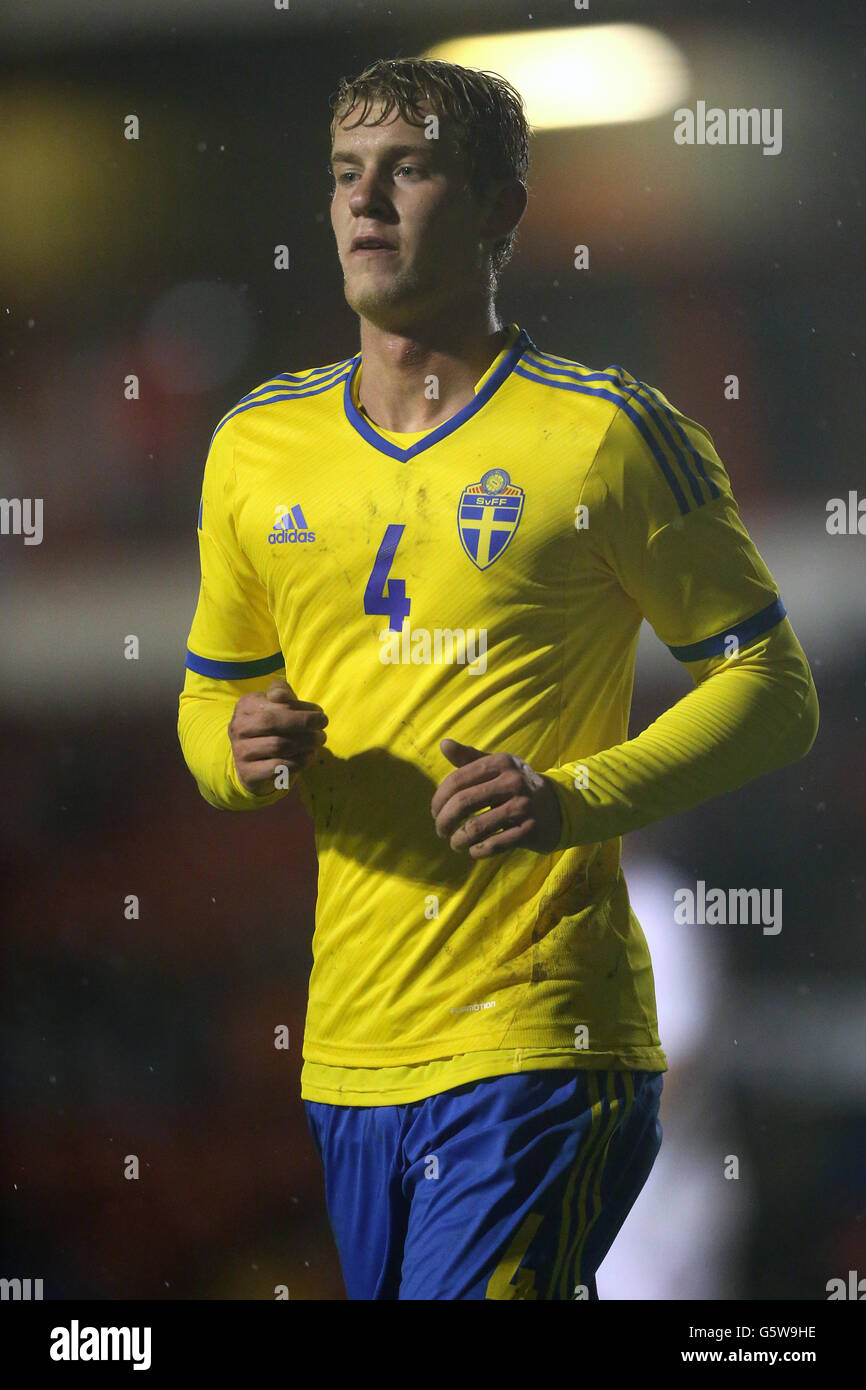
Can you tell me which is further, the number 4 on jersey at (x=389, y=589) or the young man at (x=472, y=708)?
the number 4 on jersey at (x=389, y=589)

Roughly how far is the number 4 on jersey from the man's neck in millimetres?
165

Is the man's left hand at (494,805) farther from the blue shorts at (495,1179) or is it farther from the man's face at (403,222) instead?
the man's face at (403,222)

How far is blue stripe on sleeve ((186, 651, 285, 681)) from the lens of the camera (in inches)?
84.2

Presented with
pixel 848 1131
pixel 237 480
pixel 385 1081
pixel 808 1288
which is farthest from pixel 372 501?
pixel 808 1288

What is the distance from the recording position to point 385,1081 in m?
1.95

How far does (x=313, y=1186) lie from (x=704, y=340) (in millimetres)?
1481

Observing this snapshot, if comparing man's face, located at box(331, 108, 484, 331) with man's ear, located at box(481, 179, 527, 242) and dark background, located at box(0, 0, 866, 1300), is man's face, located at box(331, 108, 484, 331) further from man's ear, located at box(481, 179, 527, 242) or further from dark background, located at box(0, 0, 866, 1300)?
dark background, located at box(0, 0, 866, 1300)

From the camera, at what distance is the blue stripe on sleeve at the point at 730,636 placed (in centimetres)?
199

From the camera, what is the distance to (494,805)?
5.98 feet

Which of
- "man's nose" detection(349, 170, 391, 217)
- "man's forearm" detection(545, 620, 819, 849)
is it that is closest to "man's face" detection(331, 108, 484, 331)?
"man's nose" detection(349, 170, 391, 217)

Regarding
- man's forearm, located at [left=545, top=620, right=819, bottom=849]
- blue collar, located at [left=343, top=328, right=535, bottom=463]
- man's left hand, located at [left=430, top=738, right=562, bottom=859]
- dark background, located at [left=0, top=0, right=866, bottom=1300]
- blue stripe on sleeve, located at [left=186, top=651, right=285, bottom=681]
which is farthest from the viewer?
dark background, located at [left=0, top=0, right=866, bottom=1300]

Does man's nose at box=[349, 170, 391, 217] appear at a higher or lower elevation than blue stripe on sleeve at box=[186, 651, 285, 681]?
higher

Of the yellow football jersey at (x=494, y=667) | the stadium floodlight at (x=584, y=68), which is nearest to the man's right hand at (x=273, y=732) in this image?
the yellow football jersey at (x=494, y=667)
